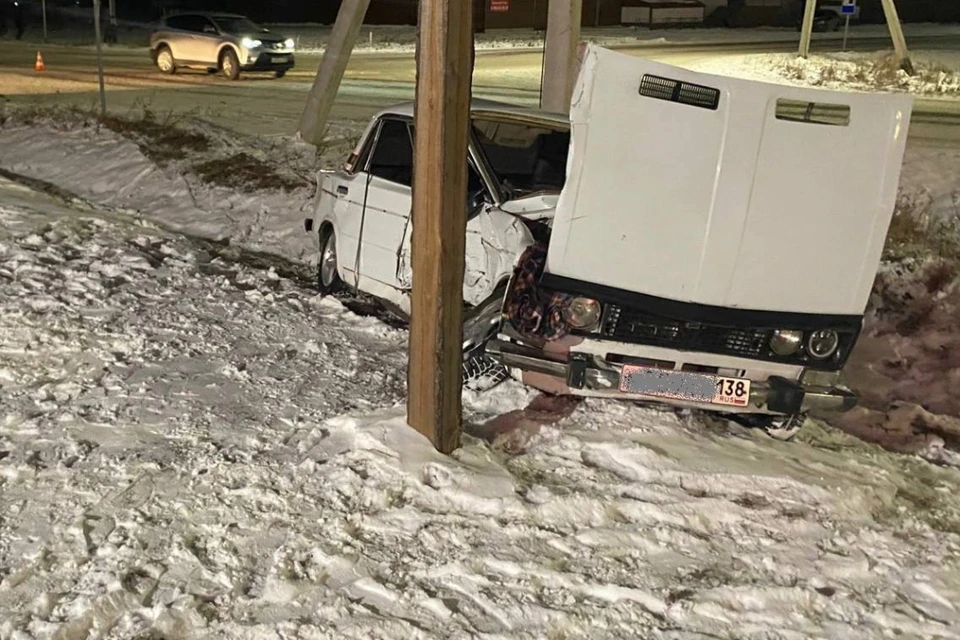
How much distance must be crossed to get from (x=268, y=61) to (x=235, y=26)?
1638 mm

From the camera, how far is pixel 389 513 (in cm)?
441

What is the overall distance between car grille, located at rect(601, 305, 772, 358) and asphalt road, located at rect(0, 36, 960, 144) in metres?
10.0

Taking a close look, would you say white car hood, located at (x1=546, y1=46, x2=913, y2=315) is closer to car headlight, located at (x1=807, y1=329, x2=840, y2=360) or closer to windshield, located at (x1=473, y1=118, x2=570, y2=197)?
car headlight, located at (x1=807, y1=329, x2=840, y2=360)

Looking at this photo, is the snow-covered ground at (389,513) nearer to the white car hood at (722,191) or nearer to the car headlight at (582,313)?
the car headlight at (582,313)

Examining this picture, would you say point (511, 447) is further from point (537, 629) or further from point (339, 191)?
point (339, 191)

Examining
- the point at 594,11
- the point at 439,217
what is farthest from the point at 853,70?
the point at 594,11

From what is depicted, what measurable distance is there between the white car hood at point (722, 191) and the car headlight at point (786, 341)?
0.57ft

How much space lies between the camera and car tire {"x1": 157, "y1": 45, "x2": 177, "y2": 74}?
23.8m

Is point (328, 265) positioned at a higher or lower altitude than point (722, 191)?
lower

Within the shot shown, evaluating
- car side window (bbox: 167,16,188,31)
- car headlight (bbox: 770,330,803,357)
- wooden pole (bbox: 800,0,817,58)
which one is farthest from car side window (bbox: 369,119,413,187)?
wooden pole (bbox: 800,0,817,58)

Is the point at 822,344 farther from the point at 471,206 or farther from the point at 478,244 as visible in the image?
the point at 471,206

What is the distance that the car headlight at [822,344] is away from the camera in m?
5.28

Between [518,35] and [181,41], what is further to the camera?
[518,35]

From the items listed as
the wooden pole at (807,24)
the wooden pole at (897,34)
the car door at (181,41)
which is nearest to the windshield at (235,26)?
the car door at (181,41)
